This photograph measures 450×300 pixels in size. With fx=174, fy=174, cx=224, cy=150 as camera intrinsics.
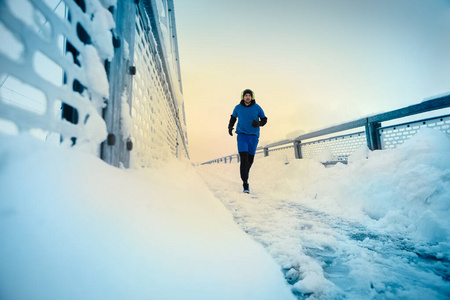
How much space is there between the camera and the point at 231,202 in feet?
7.84

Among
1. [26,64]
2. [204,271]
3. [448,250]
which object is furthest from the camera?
[448,250]

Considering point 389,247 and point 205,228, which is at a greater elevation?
point 205,228

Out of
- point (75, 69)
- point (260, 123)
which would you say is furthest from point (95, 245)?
point (260, 123)

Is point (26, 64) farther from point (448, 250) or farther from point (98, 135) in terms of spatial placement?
point (448, 250)

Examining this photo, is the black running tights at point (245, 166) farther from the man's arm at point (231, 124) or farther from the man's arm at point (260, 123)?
the man's arm at point (231, 124)

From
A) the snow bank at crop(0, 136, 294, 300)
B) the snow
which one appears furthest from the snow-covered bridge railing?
the snow bank at crop(0, 136, 294, 300)

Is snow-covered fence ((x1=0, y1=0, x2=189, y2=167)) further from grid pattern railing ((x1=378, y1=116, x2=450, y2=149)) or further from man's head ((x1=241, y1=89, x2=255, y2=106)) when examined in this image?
grid pattern railing ((x1=378, y1=116, x2=450, y2=149))

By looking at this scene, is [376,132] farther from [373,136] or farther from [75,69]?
[75,69]

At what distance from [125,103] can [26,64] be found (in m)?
0.72

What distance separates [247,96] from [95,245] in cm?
335

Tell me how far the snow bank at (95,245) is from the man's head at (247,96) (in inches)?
117

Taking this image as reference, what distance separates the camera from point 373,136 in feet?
9.53

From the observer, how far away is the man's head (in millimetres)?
3498

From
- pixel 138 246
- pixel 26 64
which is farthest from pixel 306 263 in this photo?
pixel 26 64
